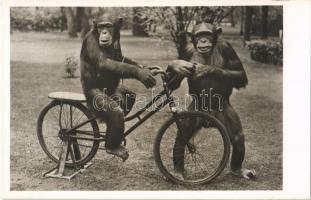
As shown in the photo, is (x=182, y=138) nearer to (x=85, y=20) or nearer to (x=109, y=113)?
(x=109, y=113)

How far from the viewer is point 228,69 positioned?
5262mm

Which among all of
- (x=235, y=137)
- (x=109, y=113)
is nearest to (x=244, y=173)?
(x=235, y=137)

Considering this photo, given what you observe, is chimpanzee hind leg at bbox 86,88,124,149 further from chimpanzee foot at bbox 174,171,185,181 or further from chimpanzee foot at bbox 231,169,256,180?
chimpanzee foot at bbox 231,169,256,180

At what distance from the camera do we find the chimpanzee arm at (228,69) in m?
5.22

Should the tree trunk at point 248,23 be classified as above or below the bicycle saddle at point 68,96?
above

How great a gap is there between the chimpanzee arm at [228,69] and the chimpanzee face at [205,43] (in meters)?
0.10

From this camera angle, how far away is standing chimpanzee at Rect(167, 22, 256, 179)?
5223 mm

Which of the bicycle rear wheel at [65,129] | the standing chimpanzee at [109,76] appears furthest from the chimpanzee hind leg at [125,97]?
the bicycle rear wheel at [65,129]

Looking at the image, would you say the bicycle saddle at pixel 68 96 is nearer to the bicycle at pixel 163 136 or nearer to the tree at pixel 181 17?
the bicycle at pixel 163 136

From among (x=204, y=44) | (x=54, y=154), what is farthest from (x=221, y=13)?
(x=54, y=154)

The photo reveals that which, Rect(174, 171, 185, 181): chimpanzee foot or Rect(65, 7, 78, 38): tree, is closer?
Rect(174, 171, 185, 181): chimpanzee foot

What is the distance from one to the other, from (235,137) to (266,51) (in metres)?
1.07

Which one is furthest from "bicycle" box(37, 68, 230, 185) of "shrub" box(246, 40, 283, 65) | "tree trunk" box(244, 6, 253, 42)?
"tree trunk" box(244, 6, 253, 42)

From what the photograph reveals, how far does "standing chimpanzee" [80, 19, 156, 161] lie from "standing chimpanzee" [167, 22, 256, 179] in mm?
402
